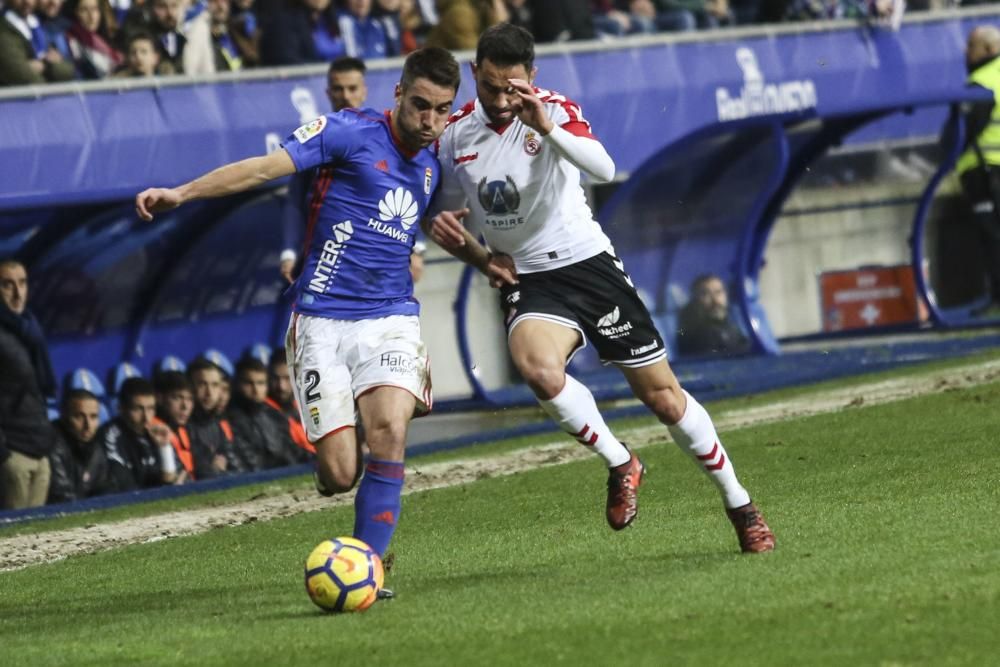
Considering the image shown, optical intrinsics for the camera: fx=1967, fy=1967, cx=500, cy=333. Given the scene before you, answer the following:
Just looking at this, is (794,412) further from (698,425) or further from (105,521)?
(698,425)

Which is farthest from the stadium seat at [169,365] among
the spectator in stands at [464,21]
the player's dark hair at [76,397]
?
the spectator in stands at [464,21]

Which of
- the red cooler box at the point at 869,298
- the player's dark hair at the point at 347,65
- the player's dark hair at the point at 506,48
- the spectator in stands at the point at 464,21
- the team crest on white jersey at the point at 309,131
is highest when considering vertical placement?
the player's dark hair at the point at 506,48

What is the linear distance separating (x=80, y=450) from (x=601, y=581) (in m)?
6.57

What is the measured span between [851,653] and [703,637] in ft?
1.86

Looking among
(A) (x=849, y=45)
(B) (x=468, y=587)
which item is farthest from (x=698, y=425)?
(A) (x=849, y=45)

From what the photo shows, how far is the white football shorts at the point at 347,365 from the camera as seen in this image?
7645 mm

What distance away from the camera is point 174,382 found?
1388 centimetres

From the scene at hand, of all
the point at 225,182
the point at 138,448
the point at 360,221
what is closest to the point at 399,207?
Result: the point at 360,221

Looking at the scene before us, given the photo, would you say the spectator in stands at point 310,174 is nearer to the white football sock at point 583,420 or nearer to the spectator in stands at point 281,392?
the spectator in stands at point 281,392

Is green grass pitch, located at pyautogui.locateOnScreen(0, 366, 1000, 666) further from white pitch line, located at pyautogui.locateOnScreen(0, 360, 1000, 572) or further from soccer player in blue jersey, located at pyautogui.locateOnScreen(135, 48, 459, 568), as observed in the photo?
soccer player in blue jersey, located at pyautogui.locateOnScreen(135, 48, 459, 568)

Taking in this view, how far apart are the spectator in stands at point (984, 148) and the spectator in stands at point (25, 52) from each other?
8.09m

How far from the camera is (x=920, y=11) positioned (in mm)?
20469

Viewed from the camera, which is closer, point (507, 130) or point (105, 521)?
point (507, 130)

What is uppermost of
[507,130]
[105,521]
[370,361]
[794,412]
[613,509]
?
[507,130]
